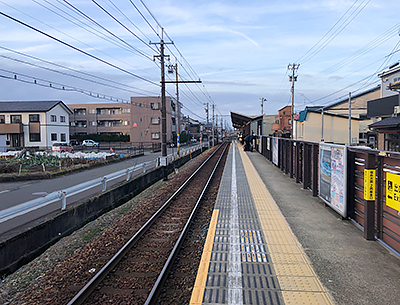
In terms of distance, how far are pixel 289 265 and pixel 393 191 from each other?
210 centimetres

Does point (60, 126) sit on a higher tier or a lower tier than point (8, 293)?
higher

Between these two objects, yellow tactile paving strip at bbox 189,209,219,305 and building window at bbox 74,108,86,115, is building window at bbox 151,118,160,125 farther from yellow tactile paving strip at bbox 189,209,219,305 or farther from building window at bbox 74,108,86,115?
yellow tactile paving strip at bbox 189,209,219,305

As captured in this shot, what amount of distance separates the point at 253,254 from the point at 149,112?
183ft

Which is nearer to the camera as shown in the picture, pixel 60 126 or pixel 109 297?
pixel 109 297

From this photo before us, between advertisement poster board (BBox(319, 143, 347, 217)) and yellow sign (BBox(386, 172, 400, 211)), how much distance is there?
1.64 m

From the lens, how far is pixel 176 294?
180 inches

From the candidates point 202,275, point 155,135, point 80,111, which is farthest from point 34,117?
point 202,275

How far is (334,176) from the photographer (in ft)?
25.3

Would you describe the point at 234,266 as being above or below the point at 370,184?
below

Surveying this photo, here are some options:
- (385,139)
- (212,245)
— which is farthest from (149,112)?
(212,245)

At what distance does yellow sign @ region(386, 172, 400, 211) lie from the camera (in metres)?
4.89

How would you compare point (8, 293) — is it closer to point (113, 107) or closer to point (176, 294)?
point (176, 294)

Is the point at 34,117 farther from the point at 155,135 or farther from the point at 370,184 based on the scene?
the point at 370,184

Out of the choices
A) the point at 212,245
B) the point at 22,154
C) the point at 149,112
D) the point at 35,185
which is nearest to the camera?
the point at 212,245
